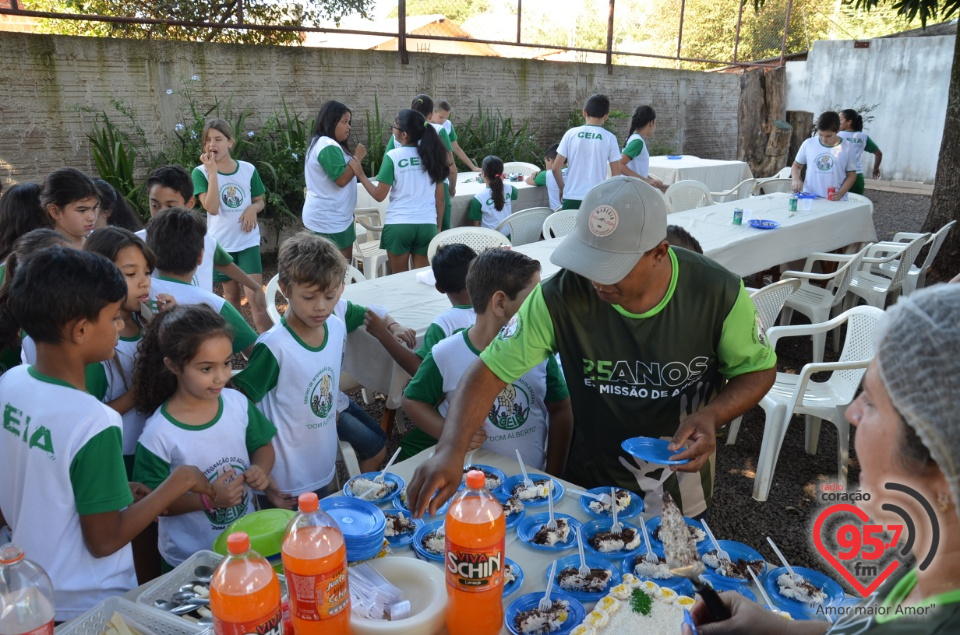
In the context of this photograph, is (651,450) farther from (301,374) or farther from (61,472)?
(61,472)

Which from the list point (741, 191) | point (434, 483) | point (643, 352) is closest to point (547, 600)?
point (434, 483)

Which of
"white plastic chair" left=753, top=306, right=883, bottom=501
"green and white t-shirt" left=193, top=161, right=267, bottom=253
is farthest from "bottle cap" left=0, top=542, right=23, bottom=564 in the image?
"green and white t-shirt" left=193, top=161, right=267, bottom=253

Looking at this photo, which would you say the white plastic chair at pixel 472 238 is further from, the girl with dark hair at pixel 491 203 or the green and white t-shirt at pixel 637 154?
the green and white t-shirt at pixel 637 154

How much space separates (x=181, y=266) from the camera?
2.99 metres

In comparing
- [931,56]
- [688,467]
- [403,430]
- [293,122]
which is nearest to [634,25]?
[931,56]

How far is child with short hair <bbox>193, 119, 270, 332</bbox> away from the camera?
192 inches

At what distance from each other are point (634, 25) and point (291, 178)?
23.5 metres

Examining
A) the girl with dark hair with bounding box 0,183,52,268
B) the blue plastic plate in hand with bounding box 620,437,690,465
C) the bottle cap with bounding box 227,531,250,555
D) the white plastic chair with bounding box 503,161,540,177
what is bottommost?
the blue plastic plate in hand with bounding box 620,437,690,465

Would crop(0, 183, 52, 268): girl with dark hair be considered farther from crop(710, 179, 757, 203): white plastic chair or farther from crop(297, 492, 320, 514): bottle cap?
crop(710, 179, 757, 203): white plastic chair

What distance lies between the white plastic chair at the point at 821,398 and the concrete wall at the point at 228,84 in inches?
291

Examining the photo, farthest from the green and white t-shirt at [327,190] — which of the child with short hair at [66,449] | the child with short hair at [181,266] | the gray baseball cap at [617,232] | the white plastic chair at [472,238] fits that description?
the gray baseball cap at [617,232]

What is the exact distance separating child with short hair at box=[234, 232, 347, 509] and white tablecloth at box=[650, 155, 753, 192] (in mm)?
8250

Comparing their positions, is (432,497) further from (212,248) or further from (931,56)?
(931,56)

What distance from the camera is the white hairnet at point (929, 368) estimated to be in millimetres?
802
